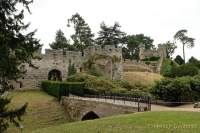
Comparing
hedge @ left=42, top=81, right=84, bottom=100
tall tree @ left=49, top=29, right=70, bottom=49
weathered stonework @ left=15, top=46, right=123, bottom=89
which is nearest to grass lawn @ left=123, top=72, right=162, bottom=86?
weathered stonework @ left=15, top=46, right=123, bottom=89

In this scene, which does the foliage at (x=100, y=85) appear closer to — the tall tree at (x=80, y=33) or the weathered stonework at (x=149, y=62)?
the weathered stonework at (x=149, y=62)

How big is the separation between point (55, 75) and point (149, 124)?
105 ft

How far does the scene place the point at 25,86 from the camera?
4722cm

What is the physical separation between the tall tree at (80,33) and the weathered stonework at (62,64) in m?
15.5

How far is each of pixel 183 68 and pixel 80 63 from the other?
12180mm

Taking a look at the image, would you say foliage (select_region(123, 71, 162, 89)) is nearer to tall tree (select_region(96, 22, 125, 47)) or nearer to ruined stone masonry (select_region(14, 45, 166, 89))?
ruined stone masonry (select_region(14, 45, 166, 89))

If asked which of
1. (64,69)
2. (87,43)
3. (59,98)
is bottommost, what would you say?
(59,98)

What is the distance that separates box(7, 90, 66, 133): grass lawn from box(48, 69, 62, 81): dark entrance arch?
6.66 meters

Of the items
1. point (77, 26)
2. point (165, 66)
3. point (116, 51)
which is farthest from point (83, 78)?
point (165, 66)

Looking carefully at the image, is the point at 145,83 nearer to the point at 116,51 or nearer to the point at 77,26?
the point at 116,51

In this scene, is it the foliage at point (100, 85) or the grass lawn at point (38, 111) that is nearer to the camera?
the grass lawn at point (38, 111)

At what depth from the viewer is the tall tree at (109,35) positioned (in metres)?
72.7

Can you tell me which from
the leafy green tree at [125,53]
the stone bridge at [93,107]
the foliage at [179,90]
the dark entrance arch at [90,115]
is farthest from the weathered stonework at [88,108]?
the leafy green tree at [125,53]

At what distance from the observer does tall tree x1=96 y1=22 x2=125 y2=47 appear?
7274 cm
